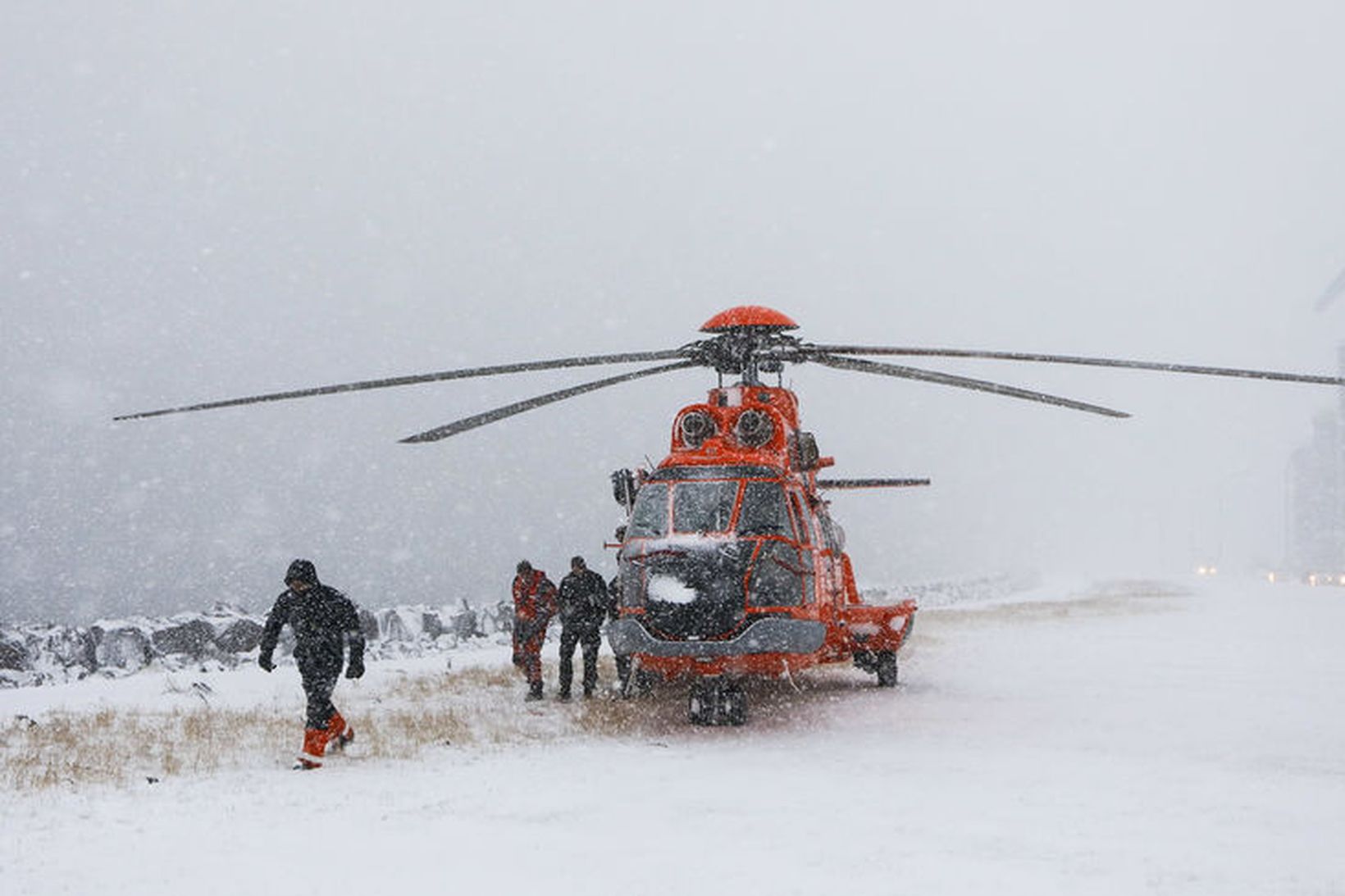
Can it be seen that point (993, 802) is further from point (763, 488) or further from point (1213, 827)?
point (763, 488)

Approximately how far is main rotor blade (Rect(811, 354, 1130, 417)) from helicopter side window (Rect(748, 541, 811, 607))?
1983 millimetres

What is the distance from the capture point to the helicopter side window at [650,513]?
10.4 meters

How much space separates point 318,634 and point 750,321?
5.38 metres

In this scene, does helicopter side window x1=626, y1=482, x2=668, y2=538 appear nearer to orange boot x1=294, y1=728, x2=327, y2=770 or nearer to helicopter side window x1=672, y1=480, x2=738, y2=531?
helicopter side window x1=672, y1=480, x2=738, y2=531

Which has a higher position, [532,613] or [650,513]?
[650,513]

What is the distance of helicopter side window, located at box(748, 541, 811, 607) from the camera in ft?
32.1

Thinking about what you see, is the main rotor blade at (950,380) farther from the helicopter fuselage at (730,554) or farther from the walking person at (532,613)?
the walking person at (532,613)

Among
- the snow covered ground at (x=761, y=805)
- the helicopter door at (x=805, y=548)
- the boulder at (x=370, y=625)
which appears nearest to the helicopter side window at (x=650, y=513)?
the helicopter door at (x=805, y=548)

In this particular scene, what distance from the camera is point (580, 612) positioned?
12.0 metres

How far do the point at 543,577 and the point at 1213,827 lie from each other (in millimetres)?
7797

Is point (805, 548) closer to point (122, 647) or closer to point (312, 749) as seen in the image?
point (312, 749)

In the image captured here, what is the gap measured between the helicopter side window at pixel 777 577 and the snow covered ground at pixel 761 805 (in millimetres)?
1241

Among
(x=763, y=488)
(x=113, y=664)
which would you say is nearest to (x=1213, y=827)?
(x=763, y=488)

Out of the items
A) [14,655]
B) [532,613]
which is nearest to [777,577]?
[532,613]
